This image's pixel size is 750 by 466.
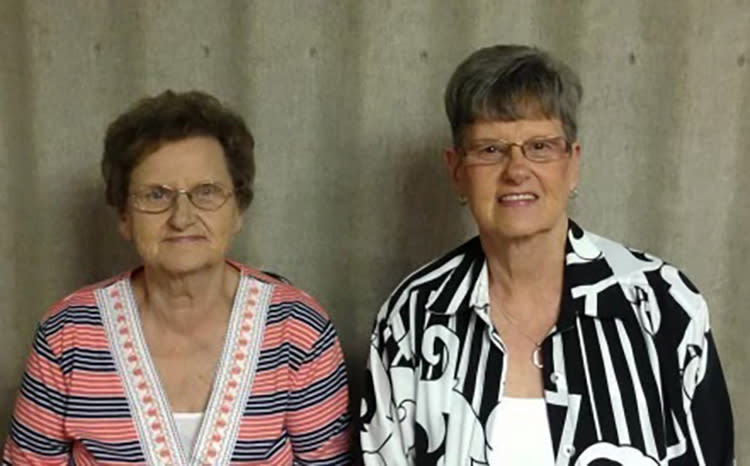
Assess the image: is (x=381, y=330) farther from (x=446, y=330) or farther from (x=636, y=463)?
(x=636, y=463)

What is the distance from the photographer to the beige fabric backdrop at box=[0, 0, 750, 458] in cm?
180

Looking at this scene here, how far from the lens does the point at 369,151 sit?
75.3 inches

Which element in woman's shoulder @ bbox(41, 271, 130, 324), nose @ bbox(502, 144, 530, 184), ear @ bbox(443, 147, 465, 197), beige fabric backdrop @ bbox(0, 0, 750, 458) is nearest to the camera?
nose @ bbox(502, 144, 530, 184)

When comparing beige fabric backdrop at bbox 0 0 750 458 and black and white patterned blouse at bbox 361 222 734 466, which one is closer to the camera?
black and white patterned blouse at bbox 361 222 734 466

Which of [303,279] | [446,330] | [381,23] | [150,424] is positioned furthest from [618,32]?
[150,424]

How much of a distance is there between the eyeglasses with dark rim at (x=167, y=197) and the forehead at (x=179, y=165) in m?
0.01

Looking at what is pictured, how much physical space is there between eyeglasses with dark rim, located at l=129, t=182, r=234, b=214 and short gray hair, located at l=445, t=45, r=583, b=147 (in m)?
0.48

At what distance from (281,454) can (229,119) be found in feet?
2.20

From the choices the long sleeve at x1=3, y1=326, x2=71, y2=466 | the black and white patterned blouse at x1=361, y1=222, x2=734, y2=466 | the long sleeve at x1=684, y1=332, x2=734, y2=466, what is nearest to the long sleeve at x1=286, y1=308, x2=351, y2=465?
the black and white patterned blouse at x1=361, y1=222, x2=734, y2=466

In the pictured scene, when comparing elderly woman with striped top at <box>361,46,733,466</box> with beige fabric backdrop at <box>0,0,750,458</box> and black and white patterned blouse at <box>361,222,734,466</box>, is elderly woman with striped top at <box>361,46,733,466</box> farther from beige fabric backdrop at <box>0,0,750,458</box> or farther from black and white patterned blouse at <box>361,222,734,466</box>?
beige fabric backdrop at <box>0,0,750,458</box>

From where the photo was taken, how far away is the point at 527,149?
4.62 ft

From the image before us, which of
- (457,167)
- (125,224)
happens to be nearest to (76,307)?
(125,224)

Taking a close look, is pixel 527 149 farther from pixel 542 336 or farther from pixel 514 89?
pixel 542 336

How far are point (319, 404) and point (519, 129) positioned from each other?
665 mm
